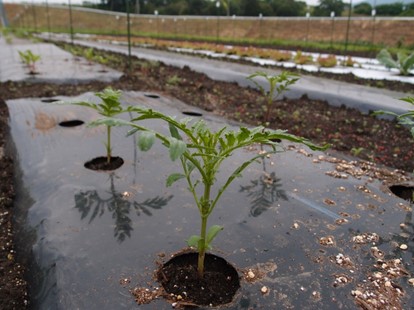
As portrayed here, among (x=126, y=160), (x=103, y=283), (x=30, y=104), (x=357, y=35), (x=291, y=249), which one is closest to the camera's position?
(x=103, y=283)

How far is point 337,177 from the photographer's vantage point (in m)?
3.04

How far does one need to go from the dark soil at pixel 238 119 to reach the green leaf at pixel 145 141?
1.34 metres

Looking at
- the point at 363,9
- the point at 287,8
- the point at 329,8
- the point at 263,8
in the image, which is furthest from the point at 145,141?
the point at 363,9

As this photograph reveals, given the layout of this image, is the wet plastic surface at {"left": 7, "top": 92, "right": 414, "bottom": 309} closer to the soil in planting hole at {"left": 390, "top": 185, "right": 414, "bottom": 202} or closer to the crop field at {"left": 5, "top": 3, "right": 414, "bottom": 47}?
the soil in planting hole at {"left": 390, "top": 185, "right": 414, "bottom": 202}

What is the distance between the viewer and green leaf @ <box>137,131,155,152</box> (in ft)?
3.69

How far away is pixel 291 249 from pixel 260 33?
33.8 meters

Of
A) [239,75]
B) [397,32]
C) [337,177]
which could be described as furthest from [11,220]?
[397,32]

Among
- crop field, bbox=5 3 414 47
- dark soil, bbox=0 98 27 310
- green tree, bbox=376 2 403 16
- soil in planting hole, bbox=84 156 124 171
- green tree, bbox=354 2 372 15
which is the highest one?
green tree, bbox=354 2 372 15

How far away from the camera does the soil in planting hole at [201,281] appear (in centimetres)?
167

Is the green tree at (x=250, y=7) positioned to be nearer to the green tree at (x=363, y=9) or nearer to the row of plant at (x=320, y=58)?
the green tree at (x=363, y=9)

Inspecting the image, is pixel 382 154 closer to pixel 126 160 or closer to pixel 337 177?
pixel 337 177

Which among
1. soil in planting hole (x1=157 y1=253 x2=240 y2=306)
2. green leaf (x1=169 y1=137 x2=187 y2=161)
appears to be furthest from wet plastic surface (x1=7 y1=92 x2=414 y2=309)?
green leaf (x1=169 y1=137 x2=187 y2=161)

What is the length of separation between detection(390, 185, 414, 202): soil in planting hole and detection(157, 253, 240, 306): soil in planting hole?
1781 millimetres

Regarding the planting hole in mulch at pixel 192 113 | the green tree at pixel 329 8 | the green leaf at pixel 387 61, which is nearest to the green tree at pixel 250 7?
the green tree at pixel 329 8
